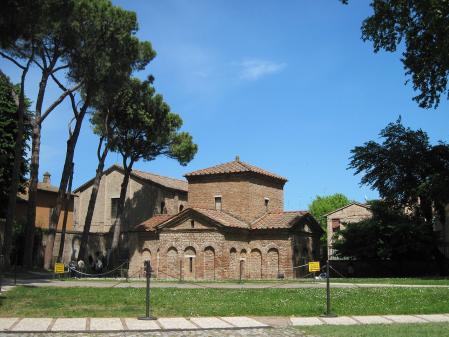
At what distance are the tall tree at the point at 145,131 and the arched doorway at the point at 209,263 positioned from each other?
9545mm

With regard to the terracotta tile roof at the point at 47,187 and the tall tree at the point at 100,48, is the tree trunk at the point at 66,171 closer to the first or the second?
the tall tree at the point at 100,48

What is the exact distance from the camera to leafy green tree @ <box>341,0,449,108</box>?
17188 millimetres

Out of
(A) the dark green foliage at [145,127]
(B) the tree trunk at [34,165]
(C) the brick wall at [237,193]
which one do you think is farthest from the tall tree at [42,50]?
(C) the brick wall at [237,193]

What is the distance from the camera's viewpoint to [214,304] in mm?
13930

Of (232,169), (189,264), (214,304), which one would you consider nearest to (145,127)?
(232,169)

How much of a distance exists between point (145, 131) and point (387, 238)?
19.2 metres

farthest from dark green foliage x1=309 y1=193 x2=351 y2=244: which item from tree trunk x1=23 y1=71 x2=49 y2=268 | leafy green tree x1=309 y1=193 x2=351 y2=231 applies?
tree trunk x1=23 y1=71 x2=49 y2=268

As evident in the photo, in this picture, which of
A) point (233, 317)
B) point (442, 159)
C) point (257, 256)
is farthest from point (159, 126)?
point (233, 317)

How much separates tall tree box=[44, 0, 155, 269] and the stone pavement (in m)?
19.9

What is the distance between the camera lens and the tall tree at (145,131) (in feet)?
118

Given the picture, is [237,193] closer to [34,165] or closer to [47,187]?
[34,165]

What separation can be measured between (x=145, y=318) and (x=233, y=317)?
207cm

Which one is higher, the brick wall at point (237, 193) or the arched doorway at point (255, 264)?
the brick wall at point (237, 193)

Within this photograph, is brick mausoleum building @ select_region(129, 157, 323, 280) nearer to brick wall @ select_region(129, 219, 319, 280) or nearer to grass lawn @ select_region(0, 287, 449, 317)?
brick wall @ select_region(129, 219, 319, 280)
